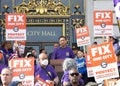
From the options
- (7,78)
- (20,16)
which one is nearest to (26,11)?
(20,16)

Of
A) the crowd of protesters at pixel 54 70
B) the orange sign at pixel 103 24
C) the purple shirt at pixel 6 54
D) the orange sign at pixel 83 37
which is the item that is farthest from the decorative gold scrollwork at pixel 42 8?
the purple shirt at pixel 6 54

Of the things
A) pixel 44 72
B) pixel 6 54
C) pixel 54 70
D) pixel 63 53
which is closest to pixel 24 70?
pixel 44 72

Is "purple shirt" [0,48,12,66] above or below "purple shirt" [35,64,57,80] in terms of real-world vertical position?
above

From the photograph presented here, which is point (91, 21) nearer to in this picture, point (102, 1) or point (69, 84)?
point (102, 1)

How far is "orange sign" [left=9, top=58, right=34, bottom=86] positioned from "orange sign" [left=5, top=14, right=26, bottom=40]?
324 cm

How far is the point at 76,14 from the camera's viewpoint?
19500 mm

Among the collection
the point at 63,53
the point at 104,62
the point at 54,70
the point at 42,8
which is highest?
the point at 42,8

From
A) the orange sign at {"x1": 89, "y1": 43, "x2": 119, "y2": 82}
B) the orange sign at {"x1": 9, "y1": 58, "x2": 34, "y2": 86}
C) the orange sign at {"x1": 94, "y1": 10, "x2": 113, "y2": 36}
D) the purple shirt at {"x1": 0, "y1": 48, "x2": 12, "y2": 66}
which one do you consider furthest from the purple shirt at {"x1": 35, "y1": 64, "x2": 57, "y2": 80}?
the orange sign at {"x1": 94, "y1": 10, "x2": 113, "y2": 36}

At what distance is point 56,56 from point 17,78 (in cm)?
332

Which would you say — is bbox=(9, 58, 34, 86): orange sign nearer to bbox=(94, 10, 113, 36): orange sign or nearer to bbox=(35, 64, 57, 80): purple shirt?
bbox=(35, 64, 57, 80): purple shirt

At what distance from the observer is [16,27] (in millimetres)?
14203

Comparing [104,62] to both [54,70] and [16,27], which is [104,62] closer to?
[54,70]

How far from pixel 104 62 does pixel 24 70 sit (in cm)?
173

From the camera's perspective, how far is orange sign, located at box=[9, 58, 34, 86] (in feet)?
34.4
